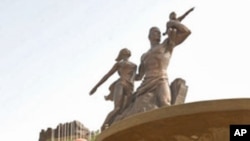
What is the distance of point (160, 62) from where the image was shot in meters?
11.9

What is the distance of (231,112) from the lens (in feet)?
23.7

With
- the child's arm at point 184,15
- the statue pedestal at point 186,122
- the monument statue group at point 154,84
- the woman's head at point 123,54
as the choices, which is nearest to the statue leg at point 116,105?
the monument statue group at point 154,84

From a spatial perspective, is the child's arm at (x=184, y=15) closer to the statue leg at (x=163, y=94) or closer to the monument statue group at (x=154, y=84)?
the monument statue group at (x=154, y=84)

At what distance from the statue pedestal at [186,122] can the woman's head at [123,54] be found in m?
4.86

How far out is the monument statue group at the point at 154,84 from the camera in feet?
38.1

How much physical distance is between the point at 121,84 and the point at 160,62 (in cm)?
101

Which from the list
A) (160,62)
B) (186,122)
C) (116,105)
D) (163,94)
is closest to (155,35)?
(160,62)

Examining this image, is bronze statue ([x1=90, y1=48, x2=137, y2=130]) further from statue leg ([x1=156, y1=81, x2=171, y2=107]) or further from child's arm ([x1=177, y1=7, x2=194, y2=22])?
child's arm ([x1=177, y1=7, x2=194, y2=22])

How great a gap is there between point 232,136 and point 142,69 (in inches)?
216

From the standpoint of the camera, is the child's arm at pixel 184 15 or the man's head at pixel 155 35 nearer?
the child's arm at pixel 184 15

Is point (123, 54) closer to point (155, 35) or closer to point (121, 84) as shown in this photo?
point (121, 84)

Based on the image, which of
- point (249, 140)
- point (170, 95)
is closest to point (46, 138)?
point (170, 95)

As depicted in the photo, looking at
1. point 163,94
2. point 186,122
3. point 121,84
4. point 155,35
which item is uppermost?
point 155,35

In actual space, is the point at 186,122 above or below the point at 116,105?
below
